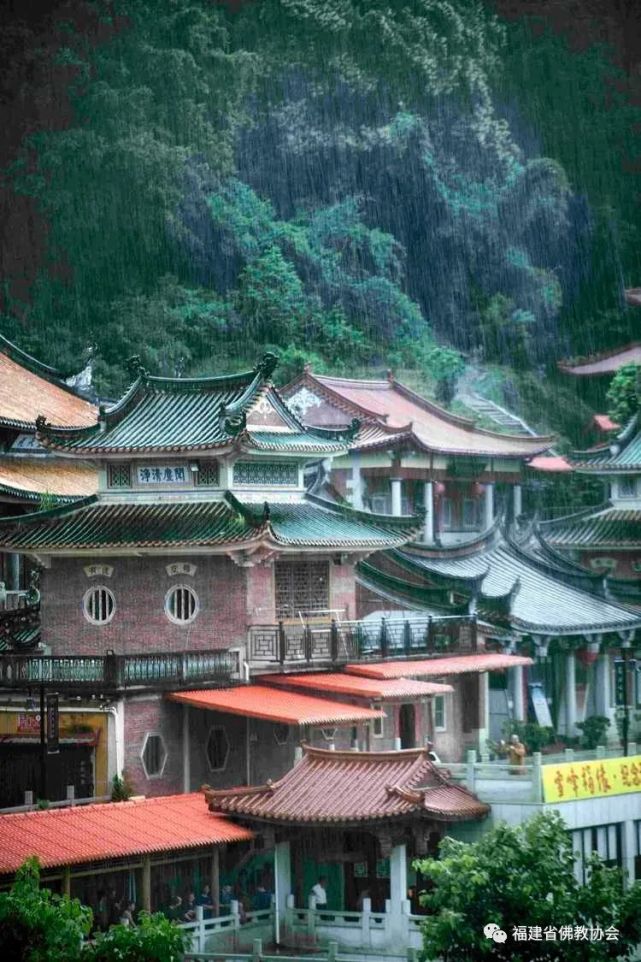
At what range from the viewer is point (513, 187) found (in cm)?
8381

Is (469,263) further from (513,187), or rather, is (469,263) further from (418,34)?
(418,34)

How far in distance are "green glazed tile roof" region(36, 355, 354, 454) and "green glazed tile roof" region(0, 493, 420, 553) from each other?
3.41 ft

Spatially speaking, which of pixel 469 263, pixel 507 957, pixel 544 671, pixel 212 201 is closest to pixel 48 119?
pixel 212 201

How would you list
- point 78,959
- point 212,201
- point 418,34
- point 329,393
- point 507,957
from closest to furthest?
1. point 78,959
2. point 507,957
3. point 329,393
4. point 212,201
5. point 418,34

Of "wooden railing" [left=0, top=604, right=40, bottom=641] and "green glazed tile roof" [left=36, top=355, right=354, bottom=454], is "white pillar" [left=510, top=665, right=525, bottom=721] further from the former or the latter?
"wooden railing" [left=0, top=604, right=40, bottom=641]

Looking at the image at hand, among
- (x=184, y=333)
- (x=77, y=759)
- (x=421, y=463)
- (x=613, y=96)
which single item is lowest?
(x=77, y=759)

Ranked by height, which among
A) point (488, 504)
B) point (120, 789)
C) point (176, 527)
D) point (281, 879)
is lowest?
point (281, 879)

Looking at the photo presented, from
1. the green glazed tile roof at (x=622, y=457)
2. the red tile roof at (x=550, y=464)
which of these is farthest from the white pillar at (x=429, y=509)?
the red tile roof at (x=550, y=464)

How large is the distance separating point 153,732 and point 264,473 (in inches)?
235

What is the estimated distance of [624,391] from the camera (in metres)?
67.4

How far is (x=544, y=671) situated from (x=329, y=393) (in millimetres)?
13036

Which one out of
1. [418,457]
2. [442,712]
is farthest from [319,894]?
[418,457]

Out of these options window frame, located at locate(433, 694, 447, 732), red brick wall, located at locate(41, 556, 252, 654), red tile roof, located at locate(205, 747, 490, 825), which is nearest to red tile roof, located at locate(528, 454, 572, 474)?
window frame, located at locate(433, 694, 447, 732)

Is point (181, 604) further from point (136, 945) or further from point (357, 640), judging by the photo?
point (136, 945)
